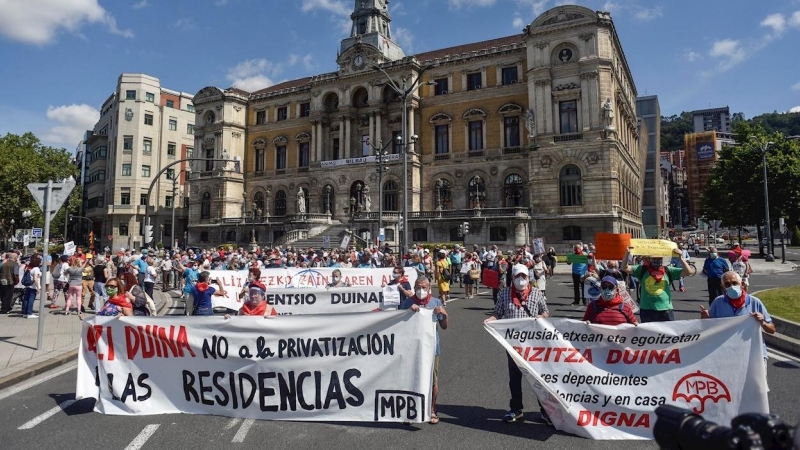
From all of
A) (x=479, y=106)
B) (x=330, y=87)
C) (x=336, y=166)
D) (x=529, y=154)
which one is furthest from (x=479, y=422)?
(x=330, y=87)

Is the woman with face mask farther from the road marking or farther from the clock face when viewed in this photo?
the clock face

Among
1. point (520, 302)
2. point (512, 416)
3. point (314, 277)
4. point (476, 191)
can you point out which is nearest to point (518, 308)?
point (520, 302)

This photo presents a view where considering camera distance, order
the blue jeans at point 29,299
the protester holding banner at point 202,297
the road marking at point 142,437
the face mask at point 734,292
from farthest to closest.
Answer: the blue jeans at point 29,299, the protester holding banner at point 202,297, the face mask at point 734,292, the road marking at point 142,437

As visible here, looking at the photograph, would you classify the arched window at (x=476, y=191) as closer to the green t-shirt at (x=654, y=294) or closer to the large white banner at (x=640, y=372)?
the green t-shirt at (x=654, y=294)

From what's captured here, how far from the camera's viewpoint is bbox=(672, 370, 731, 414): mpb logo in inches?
209

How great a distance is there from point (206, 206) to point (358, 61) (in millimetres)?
25365

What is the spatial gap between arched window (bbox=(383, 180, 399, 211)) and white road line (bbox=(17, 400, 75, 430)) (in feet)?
138

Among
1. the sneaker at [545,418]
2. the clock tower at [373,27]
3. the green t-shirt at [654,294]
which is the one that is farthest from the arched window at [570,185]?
the sneaker at [545,418]

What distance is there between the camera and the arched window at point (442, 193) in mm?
46438

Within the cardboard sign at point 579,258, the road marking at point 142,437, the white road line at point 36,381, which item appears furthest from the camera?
the cardboard sign at point 579,258

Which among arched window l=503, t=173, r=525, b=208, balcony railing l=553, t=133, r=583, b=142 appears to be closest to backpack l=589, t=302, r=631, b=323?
balcony railing l=553, t=133, r=583, b=142

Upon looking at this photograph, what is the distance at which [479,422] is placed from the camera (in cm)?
589

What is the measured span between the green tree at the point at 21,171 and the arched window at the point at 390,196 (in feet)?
99.6

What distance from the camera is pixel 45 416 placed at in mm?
6277
